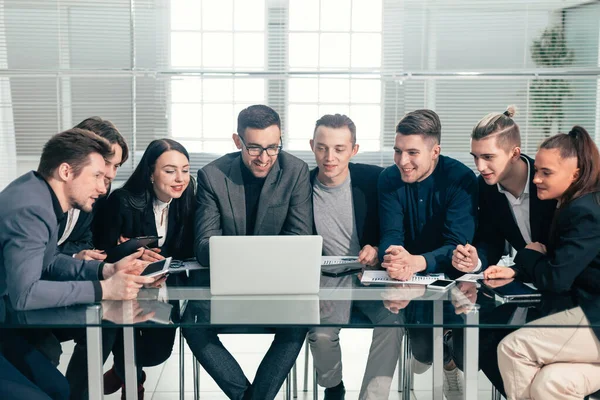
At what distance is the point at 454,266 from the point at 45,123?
13.4 feet

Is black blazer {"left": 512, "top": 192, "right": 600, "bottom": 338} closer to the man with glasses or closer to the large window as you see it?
the man with glasses

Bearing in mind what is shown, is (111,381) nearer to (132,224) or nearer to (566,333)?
(132,224)

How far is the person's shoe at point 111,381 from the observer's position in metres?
3.22

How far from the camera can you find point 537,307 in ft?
7.59

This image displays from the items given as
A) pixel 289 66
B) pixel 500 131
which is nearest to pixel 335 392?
pixel 500 131

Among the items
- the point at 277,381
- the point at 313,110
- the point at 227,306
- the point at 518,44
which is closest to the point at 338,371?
the point at 277,381

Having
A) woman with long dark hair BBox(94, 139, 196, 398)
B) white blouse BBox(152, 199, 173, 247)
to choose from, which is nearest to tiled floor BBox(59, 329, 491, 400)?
woman with long dark hair BBox(94, 139, 196, 398)

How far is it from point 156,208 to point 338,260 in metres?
0.89

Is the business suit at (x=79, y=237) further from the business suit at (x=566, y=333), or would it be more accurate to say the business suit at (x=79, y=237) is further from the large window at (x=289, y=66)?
the large window at (x=289, y=66)

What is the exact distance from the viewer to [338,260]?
121 inches

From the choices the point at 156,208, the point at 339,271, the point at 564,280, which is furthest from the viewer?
the point at 156,208

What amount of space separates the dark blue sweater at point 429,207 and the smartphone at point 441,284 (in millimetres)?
503

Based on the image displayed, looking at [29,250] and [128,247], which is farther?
[128,247]

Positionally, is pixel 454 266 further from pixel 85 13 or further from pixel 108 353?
pixel 85 13
